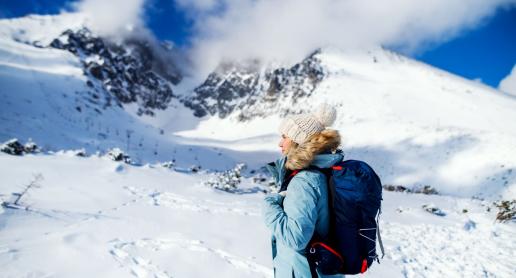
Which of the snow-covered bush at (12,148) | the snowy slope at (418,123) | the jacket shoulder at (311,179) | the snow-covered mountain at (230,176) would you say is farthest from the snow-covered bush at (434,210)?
the snow-covered bush at (12,148)

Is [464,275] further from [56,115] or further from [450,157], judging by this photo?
[56,115]

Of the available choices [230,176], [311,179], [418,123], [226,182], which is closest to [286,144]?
[311,179]

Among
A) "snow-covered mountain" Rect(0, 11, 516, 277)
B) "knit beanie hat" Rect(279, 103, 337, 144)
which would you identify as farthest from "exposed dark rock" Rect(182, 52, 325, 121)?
"knit beanie hat" Rect(279, 103, 337, 144)

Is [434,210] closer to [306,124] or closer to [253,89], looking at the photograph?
[306,124]

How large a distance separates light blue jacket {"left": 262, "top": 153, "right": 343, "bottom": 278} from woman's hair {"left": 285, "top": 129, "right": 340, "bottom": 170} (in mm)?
52

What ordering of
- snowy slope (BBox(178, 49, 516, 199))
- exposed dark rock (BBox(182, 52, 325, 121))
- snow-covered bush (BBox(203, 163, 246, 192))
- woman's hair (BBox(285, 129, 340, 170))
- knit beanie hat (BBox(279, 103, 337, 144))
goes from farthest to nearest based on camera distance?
exposed dark rock (BBox(182, 52, 325, 121))
snowy slope (BBox(178, 49, 516, 199))
snow-covered bush (BBox(203, 163, 246, 192))
knit beanie hat (BBox(279, 103, 337, 144))
woman's hair (BBox(285, 129, 340, 170))

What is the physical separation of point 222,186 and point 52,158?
5.77 m

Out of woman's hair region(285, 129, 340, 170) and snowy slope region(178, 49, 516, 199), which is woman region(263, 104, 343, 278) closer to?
woman's hair region(285, 129, 340, 170)

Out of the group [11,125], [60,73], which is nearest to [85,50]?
[60,73]

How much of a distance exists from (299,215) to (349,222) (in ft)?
1.13

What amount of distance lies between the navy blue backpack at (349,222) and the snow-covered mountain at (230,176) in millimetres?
2680

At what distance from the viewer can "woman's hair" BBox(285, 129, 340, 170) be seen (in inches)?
89.0

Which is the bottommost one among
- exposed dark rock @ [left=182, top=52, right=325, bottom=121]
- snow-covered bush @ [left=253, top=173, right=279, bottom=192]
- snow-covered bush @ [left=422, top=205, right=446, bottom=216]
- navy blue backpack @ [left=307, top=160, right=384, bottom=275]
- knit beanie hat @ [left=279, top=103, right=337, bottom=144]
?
snow-covered bush @ [left=422, top=205, right=446, bottom=216]

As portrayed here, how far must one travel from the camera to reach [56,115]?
31.3m
